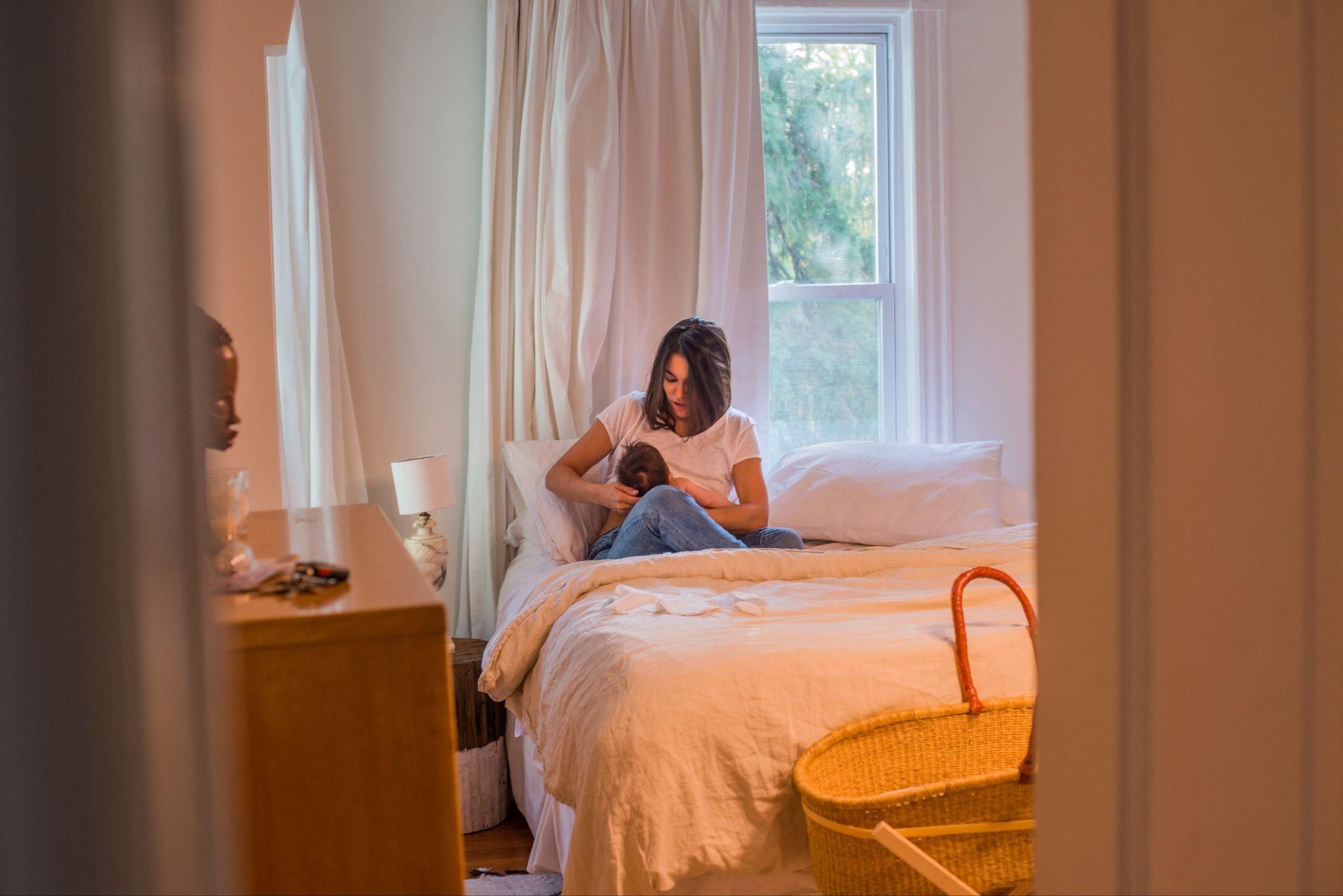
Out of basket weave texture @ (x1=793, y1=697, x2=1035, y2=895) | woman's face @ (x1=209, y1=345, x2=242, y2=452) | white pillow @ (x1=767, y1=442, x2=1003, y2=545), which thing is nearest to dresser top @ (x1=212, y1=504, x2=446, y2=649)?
woman's face @ (x1=209, y1=345, x2=242, y2=452)

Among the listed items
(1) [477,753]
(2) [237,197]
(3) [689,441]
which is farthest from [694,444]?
(2) [237,197]

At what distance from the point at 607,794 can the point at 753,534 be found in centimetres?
146

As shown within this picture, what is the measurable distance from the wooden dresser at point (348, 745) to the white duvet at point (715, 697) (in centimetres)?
94

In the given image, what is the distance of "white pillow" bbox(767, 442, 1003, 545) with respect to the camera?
319 centimetres

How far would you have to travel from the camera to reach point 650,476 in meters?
2.99

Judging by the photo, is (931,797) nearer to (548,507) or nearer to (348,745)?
(348,745)

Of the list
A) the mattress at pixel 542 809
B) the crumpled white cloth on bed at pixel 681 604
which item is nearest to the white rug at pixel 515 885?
the mattress at pixel 542 809

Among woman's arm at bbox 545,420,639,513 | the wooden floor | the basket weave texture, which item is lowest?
the wooden floor

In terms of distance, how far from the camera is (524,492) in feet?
10.7

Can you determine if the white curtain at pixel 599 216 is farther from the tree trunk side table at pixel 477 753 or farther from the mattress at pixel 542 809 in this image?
the tree trunk side table at pixel 477 753

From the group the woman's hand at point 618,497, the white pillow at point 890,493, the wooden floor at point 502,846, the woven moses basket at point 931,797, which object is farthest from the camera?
the white pillow at point 890,493

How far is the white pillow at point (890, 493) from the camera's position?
126 inches

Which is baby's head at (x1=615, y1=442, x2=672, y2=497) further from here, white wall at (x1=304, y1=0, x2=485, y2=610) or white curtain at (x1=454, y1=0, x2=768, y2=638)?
white wall at (x1=304, y1=0, x2=485, y2=610)

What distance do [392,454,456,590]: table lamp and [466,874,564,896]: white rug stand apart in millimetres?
941
